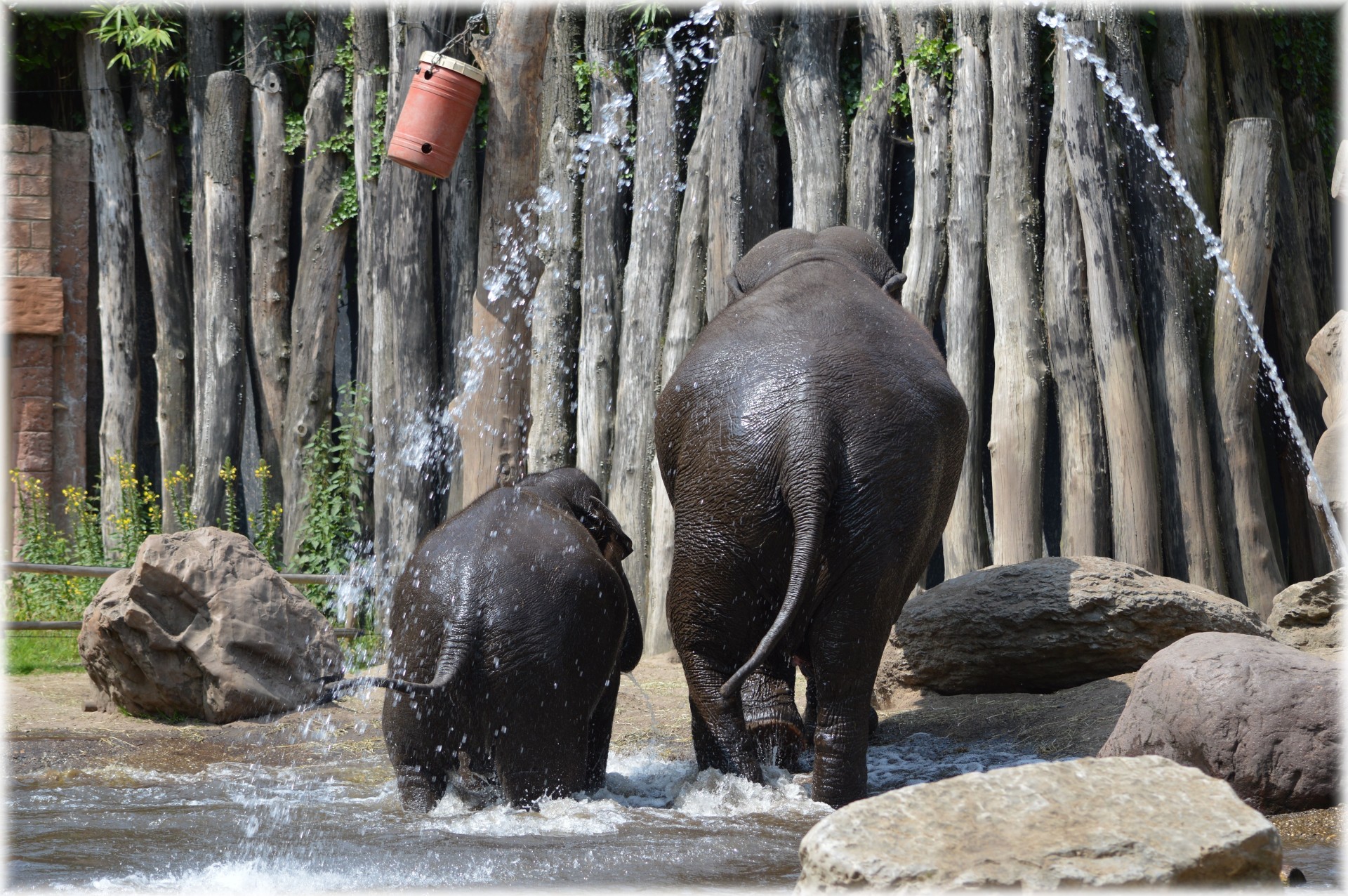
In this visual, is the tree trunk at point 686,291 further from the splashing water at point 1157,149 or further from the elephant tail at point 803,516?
the elephant tail at point 803,516

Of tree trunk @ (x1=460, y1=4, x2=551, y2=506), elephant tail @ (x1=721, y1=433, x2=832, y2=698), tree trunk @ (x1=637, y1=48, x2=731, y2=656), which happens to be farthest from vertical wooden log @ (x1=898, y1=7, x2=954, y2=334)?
elephant tail @ (x1=721, y1=433, x2=832, y2=698)

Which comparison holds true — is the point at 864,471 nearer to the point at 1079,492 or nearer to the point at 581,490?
the point at 581,490

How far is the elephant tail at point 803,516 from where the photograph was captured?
3.74m

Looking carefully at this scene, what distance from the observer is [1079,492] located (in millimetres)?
6258

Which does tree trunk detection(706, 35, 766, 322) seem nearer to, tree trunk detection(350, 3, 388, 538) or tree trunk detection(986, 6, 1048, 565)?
tree trunk detection(986, 6, 1048, 565)

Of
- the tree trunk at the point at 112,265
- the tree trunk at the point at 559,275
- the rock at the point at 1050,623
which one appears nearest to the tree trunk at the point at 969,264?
the rock at the point at 1050,623

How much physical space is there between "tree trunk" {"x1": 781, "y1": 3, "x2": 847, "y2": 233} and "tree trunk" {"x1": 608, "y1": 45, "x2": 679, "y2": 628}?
261 millimetres

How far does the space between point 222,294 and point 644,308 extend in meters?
3.05

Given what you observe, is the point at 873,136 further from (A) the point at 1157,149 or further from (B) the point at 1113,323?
(B) the point at 1113,323

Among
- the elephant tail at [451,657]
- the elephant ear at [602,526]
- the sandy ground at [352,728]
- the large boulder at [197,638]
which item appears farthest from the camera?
the large boulder at [197,638]

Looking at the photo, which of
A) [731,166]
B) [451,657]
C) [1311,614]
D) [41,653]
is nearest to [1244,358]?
[1311,614]

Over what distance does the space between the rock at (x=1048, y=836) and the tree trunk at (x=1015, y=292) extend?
364 centimetres

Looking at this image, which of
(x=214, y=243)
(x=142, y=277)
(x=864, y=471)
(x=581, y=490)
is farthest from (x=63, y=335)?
(x=864, y=471)

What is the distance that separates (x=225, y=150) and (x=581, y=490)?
5396 millimetres
